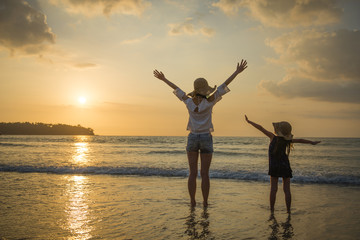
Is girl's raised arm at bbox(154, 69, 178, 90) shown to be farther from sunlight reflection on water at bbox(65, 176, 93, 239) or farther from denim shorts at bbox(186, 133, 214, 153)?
sunlight reflection on water at bbox(65, 176, 93, 239)

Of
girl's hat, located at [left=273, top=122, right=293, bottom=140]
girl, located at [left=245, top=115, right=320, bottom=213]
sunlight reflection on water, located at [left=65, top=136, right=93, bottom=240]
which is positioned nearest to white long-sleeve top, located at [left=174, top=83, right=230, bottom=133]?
girl, located at [left=245, top=115, right=320, bottom=213]

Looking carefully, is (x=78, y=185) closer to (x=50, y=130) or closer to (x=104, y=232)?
(x=104, y=232)

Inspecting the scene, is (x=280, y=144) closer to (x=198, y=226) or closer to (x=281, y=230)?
(x=281, y=230)

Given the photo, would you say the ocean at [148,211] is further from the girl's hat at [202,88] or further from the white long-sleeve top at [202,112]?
the girl's hat at [202,88]

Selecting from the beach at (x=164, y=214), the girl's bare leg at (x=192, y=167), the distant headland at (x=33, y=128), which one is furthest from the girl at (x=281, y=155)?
the distant headland at (x=33, y=128)

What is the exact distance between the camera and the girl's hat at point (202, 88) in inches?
176

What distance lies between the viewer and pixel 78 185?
761cm

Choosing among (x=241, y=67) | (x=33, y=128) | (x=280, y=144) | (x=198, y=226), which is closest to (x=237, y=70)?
(x=241, y=67)

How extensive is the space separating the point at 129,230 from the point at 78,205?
6.46 ft

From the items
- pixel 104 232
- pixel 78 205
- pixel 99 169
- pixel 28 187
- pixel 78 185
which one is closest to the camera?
pixel 104 232

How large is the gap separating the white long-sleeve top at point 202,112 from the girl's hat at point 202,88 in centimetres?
11

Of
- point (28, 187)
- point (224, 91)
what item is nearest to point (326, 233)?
point (224, 91)

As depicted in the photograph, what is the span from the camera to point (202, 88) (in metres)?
4.49

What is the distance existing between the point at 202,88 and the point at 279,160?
1.93 m
